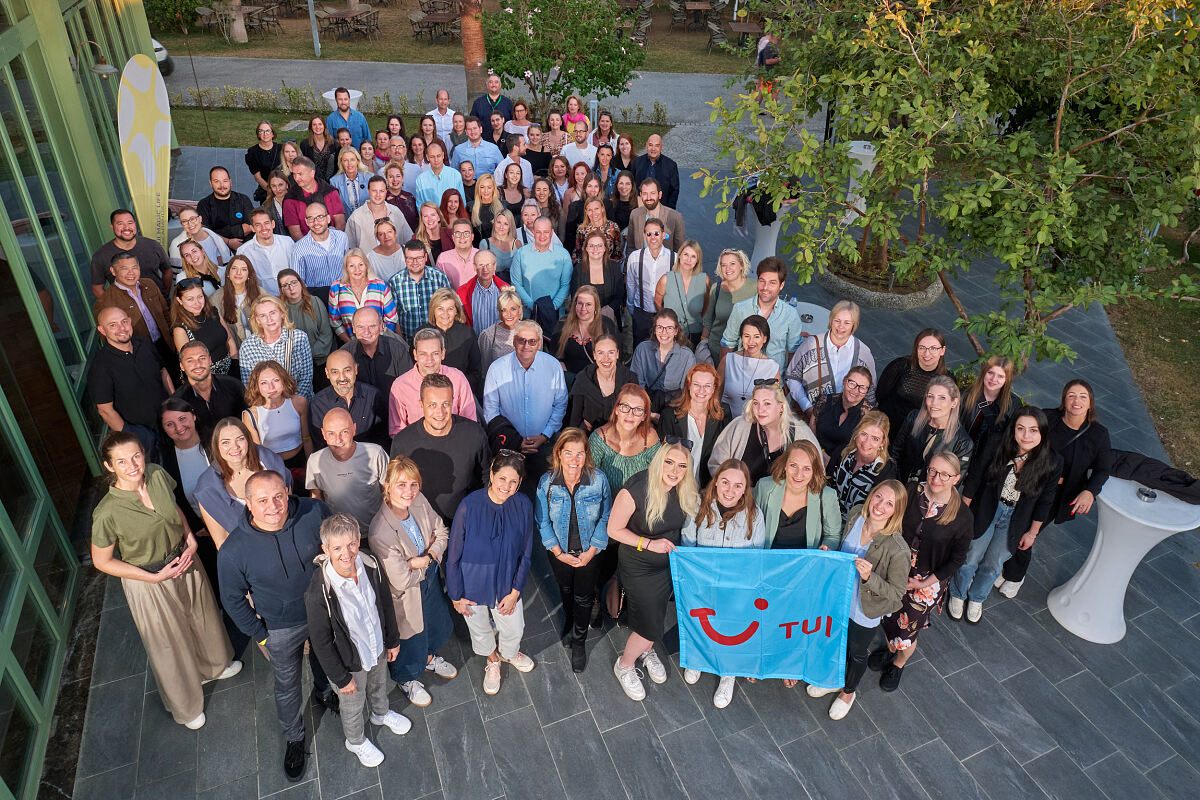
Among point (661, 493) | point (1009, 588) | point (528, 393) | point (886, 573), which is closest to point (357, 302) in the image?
point (528, 393)

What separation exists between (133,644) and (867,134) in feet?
21.6

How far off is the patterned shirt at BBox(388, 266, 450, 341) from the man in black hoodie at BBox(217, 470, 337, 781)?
234cm

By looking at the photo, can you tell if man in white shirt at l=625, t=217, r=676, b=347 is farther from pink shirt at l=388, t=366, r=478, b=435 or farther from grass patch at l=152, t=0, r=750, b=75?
grass patch at l=152, t=0, r=750, b=75

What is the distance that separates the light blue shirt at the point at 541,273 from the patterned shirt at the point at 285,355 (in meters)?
1.95

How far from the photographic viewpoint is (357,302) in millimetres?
6340

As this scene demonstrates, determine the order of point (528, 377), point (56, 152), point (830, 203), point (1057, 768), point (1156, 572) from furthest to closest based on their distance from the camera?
point (56, 152) → point (830, 203) → point (1156, 572) → point (528, 377) → point (1057, 768)

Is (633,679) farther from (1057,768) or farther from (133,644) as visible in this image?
(133,644)

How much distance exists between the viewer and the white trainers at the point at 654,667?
5.25 m

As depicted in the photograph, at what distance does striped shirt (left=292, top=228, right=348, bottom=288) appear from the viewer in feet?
23.1

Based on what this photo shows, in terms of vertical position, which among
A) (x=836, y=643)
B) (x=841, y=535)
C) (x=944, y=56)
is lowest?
(x=836, y=643)

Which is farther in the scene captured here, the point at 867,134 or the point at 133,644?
the point at 867,134

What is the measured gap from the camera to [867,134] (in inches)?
247

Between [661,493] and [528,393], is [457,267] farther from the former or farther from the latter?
[661,493]

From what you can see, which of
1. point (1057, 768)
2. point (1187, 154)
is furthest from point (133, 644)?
point (1187, 154)
